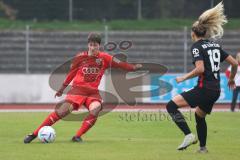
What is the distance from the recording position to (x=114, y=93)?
1135 inches

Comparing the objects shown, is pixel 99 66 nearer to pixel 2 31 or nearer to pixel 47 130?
pixel 47 130

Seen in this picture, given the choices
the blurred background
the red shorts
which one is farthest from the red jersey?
the blurred background

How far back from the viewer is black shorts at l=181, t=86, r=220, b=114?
11.7 metres

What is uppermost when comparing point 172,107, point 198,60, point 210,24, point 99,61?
point 210,24

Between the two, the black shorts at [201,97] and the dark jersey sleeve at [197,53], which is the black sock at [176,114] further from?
the dark jersey sleeve at [197,53]

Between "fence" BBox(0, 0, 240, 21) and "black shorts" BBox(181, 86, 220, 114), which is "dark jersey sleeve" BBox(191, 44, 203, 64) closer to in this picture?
"black shorts" BBox(181, 86, 220, 114)

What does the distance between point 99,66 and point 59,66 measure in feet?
53.4

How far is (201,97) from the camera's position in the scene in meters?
11.8

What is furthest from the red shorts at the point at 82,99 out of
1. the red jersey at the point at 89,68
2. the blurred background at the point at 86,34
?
the blurred background at the point at 86,34

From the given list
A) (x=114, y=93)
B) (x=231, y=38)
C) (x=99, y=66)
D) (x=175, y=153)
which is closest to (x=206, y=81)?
(x=175, y=153)

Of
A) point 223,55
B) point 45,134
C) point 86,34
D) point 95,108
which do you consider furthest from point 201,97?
point 86,34

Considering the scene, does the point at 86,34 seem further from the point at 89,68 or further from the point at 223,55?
the point at 223,55

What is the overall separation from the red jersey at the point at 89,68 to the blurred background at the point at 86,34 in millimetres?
14396

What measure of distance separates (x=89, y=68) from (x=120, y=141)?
157cm
